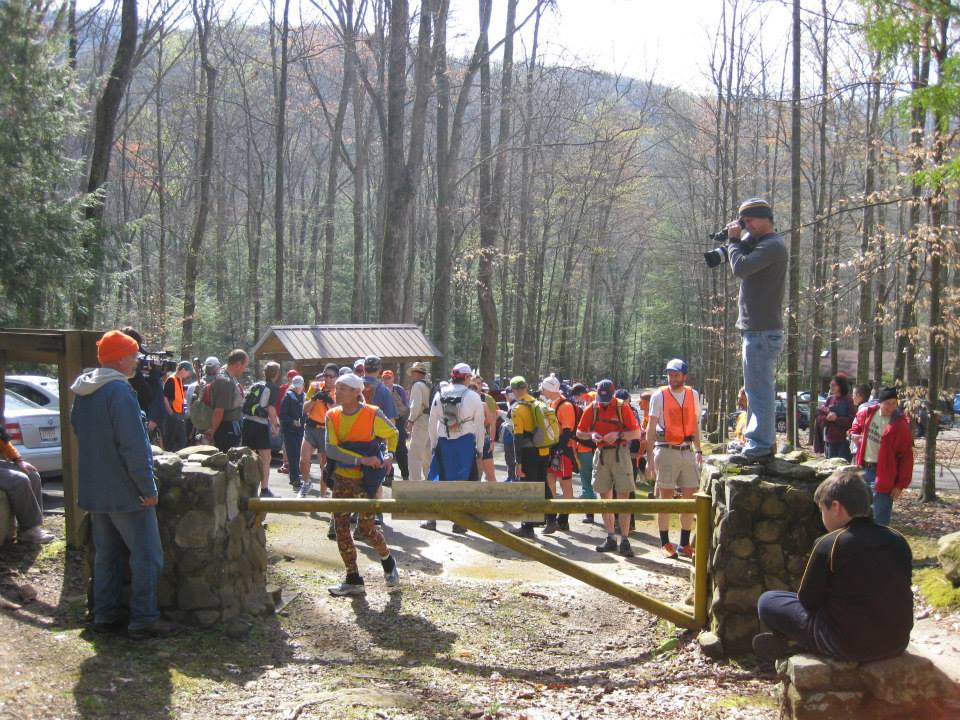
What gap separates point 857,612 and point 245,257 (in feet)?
176

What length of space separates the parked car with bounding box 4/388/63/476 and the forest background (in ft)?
14.8

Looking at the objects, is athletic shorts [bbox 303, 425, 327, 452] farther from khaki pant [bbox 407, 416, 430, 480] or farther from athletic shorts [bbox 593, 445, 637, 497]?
athletic shorts [bbox 593, 445, 637, 497]

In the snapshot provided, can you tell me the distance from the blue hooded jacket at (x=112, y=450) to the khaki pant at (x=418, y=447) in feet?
20.8

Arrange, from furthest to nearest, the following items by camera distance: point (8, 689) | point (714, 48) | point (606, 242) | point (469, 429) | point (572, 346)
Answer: point (572, 346) < point (606, 242) < point (714, 48) < point (469, 429) < point (8, 689)

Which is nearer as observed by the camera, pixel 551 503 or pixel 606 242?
pixel 551 503

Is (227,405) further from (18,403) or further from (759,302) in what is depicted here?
(759,302)

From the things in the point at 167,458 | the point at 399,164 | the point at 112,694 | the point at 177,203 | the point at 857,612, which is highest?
the point at 177,203

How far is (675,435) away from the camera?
30.5 ft

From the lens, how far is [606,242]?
47656mm

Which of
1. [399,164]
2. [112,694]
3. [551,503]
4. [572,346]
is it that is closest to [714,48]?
[399,164]

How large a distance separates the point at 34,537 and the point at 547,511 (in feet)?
15.1

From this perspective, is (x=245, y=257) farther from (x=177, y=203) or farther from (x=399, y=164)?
(x=399, y=164)

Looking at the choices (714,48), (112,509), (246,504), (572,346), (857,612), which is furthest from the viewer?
(572,346)

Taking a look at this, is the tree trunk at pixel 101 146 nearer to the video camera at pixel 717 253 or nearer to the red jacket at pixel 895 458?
the video camera at pixel 717 253
